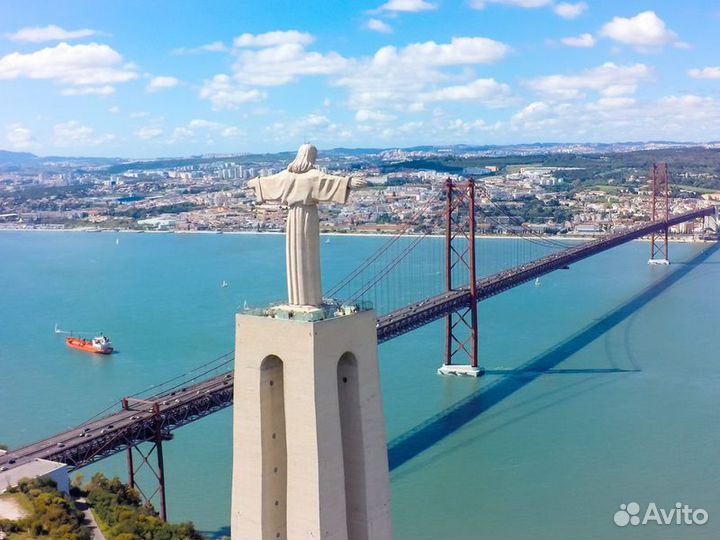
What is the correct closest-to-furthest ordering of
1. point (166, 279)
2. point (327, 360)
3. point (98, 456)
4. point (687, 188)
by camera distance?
point (327, 360) < point (98, 456) < point (166, 279) < point (687, 188)

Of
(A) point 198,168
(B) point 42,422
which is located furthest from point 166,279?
(A) point 198,168

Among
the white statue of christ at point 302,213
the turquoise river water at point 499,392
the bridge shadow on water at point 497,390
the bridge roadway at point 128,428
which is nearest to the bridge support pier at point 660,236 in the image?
the turquoise river water at point 499,392

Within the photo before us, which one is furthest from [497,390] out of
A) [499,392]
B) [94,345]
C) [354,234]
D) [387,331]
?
[354,234]

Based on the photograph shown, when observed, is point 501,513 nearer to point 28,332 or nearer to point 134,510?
point 134,510

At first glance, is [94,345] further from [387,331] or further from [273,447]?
[273,447]

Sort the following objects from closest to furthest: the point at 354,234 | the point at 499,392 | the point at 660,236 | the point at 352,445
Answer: the point at 352,445
the point at 499,392
the point at 660,236
the point at 354,234

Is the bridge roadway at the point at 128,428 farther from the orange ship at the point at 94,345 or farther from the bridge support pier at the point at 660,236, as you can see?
the bridge support pier at the point at 660,236

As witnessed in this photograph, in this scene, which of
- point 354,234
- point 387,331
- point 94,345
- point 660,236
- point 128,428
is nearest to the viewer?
point 128,428
